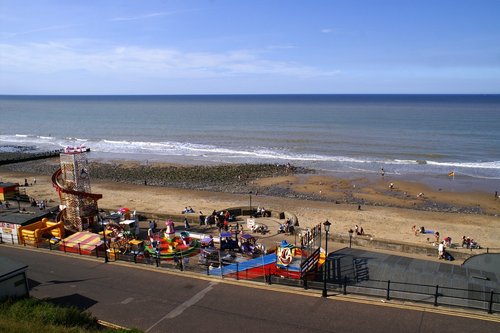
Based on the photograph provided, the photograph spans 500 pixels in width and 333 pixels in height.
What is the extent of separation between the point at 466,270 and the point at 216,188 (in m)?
30.8

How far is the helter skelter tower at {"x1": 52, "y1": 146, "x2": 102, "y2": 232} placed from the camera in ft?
76.5

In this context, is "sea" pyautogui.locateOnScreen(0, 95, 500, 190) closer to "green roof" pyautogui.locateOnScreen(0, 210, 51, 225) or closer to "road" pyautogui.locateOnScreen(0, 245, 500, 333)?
"green roof" pyautogui.locateOnScreen(0, 210, 51, 225)

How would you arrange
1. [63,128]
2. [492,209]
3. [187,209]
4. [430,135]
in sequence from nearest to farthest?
1. [187,209]
2. [492,209]
3. [430,135]
4. [63,128]

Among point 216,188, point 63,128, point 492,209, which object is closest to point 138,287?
point 216,188

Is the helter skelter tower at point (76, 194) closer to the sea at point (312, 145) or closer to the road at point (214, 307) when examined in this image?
the road at point (214, 307)

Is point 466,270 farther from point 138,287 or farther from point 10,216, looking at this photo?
point 10,216

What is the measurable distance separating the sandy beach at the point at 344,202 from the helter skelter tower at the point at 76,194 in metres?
7.98

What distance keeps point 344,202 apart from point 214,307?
2567cm

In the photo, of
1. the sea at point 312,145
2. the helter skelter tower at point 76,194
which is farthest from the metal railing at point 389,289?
the sea at point 312,145

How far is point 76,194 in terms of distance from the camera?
Result: 907 inches

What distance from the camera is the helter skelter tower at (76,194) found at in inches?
918

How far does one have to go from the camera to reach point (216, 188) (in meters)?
43.0

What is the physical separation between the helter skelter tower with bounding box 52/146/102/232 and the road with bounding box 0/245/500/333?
7342mm

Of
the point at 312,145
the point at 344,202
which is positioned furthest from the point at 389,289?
the point at 312,145
